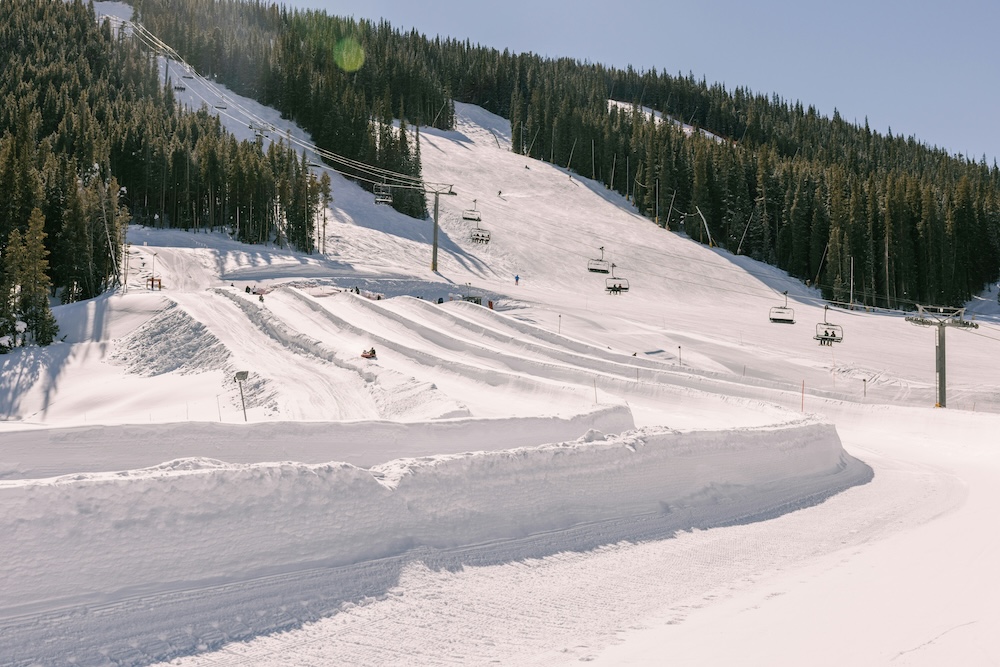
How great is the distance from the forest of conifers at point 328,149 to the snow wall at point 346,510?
3909 cm

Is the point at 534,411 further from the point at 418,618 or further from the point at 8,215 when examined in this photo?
the point at 8,215

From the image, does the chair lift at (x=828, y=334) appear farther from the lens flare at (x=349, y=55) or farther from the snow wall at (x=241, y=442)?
the lens flare at (x=349, y=55)

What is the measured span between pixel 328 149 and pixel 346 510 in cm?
9997

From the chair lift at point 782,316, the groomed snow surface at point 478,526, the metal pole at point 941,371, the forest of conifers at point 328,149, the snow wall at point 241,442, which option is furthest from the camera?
the forest of conifers at point 328,149

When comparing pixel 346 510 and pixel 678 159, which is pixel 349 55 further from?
pixel 346 510

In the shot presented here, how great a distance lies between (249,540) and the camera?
837 centimetres

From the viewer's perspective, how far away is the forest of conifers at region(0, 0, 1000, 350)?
6612 cm

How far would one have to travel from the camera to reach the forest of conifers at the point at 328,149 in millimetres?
66125

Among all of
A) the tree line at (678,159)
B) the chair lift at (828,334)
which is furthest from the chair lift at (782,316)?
the tree line at (678,159)

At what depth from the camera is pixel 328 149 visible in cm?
10344

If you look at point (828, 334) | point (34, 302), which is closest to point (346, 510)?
point (34, 302)

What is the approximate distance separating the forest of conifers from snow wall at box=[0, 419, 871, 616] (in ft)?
128

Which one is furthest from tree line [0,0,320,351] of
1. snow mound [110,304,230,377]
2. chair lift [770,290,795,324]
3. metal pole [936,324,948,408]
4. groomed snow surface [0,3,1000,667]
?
metal pole [936,324,948,408]

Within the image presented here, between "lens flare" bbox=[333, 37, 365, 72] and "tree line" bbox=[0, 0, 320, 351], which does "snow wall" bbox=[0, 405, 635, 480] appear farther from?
"lens flare" bbox=[333, 37, 365, 72]
